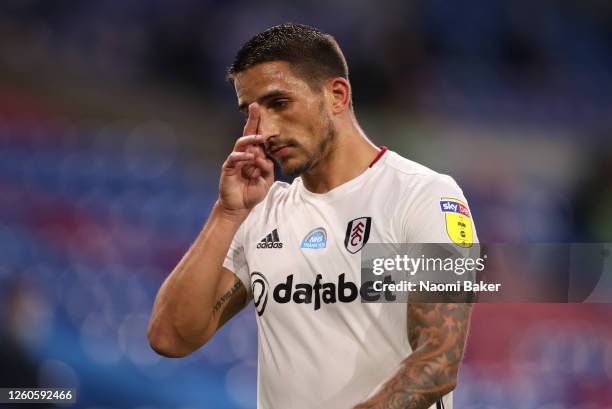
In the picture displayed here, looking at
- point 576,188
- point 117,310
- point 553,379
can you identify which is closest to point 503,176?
point 576,188

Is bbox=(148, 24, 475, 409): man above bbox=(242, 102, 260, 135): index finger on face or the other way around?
the other way around

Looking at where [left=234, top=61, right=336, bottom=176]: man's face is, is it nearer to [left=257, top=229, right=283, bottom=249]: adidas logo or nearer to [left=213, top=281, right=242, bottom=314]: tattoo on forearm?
[left=257, top=229, right=283, bottom=249]: adidas logo

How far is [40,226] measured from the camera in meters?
5.60

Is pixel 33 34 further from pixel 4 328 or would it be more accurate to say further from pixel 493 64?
pixel 493 64

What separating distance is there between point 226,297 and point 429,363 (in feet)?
2.82

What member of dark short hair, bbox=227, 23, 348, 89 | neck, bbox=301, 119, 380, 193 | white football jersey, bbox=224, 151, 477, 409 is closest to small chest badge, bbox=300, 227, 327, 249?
white football jersey, bbox=224, 151, 477, 409

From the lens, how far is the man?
2342 mm

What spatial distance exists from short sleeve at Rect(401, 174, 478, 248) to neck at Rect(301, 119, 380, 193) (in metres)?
0.30

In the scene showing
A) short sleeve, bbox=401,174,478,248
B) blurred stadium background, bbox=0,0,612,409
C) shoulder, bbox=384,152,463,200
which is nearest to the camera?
short sleeve, bbox=401,174,478,248

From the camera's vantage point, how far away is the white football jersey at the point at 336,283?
234 centimetres

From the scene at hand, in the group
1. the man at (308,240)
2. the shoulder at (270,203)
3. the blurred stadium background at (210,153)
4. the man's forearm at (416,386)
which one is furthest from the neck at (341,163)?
the blurred stadium background at (210,153)

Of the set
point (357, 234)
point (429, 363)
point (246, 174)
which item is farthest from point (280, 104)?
point (429, 363)

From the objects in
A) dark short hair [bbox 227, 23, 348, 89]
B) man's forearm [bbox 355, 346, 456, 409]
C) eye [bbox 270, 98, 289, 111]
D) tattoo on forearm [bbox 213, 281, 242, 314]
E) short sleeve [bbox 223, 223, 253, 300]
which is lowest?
man's forearm [bbox 355, 346, 456, 409]

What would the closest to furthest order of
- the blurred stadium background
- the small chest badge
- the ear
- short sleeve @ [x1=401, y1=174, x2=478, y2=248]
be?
short sleeve @ [x1=401, y1=174, x2=478, y2=248]
the small chest badge
the ear
the blurred stadium background
